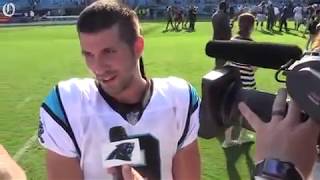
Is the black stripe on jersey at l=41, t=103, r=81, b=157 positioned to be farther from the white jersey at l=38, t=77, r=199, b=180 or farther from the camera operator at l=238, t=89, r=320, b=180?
the camera operator at l=238, t=89, r=320, b=180

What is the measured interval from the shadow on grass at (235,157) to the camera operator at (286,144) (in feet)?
14.7

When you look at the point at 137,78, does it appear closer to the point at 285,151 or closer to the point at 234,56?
the point at 234,56

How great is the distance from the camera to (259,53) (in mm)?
1522

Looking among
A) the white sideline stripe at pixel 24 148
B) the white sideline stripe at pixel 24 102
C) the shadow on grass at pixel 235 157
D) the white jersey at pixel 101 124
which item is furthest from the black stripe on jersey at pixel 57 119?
the white sideline stripe at pixel 24 102

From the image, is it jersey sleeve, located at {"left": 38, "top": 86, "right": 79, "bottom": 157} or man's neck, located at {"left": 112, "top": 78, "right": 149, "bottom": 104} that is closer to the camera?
jersey sleeve, located at {"left": 38, "top": 86, "right": 79, "bottom": 157}

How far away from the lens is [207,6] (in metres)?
51.5

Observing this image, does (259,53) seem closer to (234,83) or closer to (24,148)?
(234,83)

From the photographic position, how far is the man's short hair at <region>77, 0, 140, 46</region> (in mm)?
2215

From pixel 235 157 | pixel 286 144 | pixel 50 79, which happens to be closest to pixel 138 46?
pixel 286 144

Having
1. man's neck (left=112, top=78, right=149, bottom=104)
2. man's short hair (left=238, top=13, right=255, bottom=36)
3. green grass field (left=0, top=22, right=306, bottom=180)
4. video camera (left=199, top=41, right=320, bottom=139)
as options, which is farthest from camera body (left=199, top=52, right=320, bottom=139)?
man's short hair (left=238, top=13, right=255, bottom=36)

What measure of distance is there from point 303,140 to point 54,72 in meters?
12.8

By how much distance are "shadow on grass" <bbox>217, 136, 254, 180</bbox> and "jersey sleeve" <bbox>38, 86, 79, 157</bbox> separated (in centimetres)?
375

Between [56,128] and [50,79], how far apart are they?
1057 centimetres

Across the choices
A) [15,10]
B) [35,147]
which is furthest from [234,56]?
[15,10]
